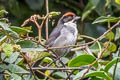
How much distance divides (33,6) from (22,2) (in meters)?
0.32

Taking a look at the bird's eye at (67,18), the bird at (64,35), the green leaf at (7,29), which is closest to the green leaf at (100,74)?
the green leaf at (7,29)

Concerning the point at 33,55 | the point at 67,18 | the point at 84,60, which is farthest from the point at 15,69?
the point at 67,18

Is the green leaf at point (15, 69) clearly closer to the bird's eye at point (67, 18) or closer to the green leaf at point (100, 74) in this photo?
the green leaf at point (100, 74)

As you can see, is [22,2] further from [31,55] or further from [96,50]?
[31,55]

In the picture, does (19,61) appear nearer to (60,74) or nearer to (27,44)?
(27,44)

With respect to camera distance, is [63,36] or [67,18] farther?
[67,18]

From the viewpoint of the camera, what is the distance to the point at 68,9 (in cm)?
599

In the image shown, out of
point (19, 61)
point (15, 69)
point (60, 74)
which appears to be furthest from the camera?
point (60, 74)

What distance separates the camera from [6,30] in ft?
7.23

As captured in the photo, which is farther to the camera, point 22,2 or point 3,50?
point 22,2

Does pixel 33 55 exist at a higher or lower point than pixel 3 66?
higher

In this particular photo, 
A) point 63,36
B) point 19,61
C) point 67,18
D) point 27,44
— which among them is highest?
point 67,18

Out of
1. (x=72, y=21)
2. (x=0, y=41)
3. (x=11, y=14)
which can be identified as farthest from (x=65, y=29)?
(x=0, y=41)

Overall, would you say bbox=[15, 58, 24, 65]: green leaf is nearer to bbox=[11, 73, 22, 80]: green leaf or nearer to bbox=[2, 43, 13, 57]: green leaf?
bbox=[11, 73, 22, 80]: green leaf
